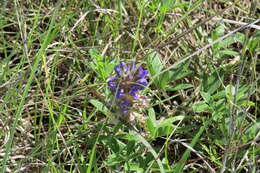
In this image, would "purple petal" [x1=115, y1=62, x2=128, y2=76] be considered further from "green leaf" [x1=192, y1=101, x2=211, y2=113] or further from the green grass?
"green leaf" [x1=192, y1=101, x2=211, y2=113]

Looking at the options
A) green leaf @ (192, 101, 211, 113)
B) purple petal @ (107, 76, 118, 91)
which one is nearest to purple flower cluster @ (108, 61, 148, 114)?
purple petal @ (107, 76, 118, 91)

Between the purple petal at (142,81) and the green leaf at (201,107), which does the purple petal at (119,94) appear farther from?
the green leaf at (201,107)

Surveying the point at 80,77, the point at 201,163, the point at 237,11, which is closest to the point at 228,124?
the point at 201,163

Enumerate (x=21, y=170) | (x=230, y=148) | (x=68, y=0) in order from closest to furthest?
(x=230, y=148) < (x=21, y=170) < (x=68, y=0)

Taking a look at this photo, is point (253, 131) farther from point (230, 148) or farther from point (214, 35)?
point (214, 35)

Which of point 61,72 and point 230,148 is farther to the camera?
point 61,72

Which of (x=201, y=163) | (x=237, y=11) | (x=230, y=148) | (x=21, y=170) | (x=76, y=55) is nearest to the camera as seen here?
(x=230, y=148)
